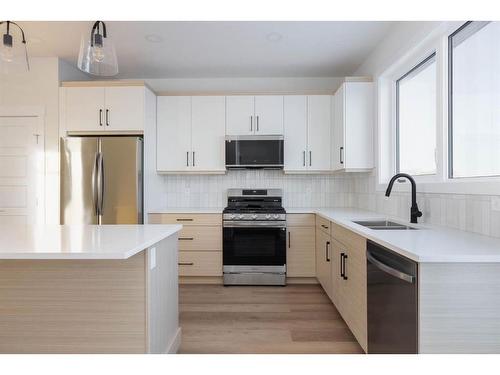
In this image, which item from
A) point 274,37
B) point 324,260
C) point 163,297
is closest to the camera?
point 163,297

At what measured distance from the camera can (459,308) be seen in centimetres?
127

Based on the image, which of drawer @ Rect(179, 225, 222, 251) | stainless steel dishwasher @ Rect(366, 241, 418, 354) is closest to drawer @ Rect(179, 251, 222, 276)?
drawer @ Rect(179, 225, 222, 251)

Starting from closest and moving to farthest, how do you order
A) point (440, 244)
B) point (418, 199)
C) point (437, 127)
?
point (440, 244)
point (437, 127)
point (418, 199)

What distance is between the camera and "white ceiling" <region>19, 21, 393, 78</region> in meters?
2.86

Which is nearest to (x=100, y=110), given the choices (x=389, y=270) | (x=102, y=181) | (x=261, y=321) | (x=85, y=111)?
(x=85, y=111)

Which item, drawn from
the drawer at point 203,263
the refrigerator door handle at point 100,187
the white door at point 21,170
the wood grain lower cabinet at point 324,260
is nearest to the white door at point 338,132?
the wood grain lower cabinet at point 324,260

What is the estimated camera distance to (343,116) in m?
3.40

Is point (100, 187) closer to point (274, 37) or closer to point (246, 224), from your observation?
point (246, 224)

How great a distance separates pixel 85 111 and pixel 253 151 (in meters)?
1.97

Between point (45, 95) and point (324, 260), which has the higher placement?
point (45, 95)

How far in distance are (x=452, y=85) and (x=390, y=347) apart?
1.76 meters

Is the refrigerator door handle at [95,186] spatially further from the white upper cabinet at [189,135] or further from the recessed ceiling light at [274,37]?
the recessed ceiling light at [274,37]

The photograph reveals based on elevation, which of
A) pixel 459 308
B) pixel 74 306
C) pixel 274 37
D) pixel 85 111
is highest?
pixel 274 37

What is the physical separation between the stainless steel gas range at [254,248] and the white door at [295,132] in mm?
724
